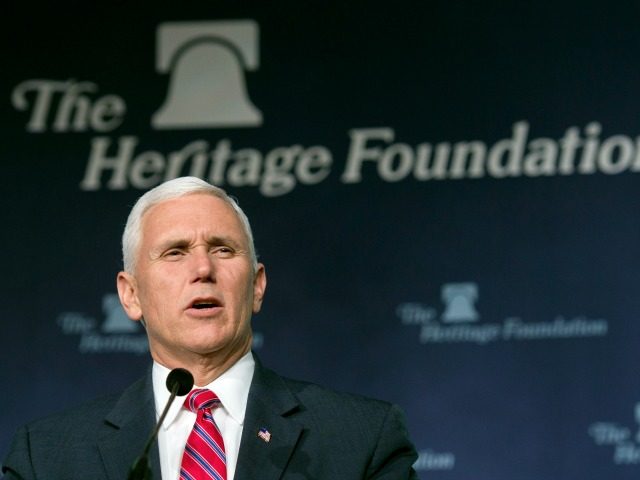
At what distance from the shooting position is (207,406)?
2.49 metres

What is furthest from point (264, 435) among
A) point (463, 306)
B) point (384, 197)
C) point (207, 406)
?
point (384, 197)

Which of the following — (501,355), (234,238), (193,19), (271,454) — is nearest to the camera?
(271,454)

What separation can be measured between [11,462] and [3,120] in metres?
2.72

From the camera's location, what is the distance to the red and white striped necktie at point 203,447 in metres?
2.39

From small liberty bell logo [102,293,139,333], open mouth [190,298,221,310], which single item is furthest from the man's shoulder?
small liberty bell logo [102,293,139,333]

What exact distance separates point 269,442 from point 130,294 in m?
0.49

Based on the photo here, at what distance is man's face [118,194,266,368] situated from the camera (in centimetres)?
251

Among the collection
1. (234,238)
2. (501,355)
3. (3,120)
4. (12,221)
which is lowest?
(234,238)

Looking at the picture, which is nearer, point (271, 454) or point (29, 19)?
point (271, 454)

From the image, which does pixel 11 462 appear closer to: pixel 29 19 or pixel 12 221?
pixel 12 221

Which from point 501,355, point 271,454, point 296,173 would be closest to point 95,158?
point 296,173

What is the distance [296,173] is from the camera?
4.79m

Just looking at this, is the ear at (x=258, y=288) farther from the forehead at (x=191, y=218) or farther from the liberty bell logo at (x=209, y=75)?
the liberty bell logo at (x=209, y=75)

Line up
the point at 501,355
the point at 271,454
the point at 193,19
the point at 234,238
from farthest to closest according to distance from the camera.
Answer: the point at 193,19
the point at 501,355
the point at 234,238
the point at 271,454
